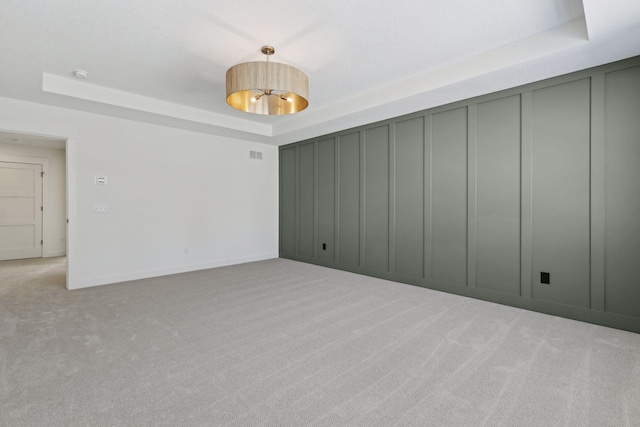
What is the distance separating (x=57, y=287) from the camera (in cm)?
450

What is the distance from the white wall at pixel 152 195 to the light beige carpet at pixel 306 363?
1.04 meters

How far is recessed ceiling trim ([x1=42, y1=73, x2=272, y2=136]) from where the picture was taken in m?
3.77

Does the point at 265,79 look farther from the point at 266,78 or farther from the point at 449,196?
the point at 449,196

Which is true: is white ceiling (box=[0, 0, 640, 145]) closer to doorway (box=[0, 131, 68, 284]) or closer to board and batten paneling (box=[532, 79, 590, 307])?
board and batten paneling (box=[532, 79, 590, 307])

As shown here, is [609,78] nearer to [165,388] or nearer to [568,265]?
[568,265]

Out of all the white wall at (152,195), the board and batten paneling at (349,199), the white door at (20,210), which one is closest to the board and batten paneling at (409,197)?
the board and batten paneling at (349,199)

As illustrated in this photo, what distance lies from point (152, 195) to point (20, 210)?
4.30 meters

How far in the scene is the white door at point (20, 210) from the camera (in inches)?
266

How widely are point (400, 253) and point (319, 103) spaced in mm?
2663

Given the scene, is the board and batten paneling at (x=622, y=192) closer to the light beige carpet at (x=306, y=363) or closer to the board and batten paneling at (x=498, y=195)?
the light beige carpet at (x=306, y=363)

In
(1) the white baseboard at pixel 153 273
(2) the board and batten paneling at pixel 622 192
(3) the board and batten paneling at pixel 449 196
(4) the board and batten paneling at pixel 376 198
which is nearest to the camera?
(2) the board and batten paneling at pixel 622 192

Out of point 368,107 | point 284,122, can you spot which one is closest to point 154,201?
point 284,122

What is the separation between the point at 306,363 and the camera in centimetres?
234

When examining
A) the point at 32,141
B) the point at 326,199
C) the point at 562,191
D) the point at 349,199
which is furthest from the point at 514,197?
the point at 32,141
